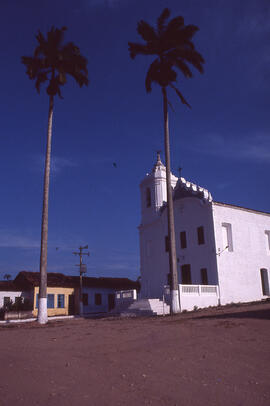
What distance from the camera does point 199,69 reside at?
72.0 feet

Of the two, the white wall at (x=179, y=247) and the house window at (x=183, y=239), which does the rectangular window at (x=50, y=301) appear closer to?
the white wall at (x=179, y=247)

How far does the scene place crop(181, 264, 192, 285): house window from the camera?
1166 inches

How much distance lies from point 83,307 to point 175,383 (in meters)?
38.8

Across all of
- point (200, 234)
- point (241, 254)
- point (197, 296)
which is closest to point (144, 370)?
point (197, 296)

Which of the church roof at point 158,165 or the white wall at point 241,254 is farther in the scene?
the church roof at point 158,165

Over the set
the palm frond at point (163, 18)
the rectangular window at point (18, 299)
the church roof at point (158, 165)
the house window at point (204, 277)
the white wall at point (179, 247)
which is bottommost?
the rectangular window at point (18, 299)

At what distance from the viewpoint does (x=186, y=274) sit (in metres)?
29.9

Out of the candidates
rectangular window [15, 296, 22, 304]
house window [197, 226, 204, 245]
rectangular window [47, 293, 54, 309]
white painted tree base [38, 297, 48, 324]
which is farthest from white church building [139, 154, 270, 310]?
rectangular window [15, 296, 22, 304]

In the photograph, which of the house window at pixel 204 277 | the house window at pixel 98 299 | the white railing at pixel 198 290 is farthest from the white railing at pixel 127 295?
the house window at pixel 98 299

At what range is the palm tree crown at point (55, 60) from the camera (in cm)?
2238

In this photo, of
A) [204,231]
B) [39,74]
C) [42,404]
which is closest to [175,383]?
[42,404]

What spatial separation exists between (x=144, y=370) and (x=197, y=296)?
18.4 m

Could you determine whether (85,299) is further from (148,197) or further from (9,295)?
(148,197)

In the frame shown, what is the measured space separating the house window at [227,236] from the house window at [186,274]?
3494 mm
